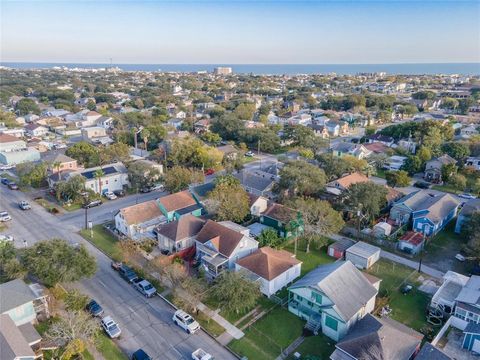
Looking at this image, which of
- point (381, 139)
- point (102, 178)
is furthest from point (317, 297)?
point (381, 139)

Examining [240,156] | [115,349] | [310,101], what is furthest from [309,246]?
[310,101]

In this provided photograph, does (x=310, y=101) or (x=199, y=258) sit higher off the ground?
(x=310, y=101)

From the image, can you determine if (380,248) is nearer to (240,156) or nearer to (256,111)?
(240,156)

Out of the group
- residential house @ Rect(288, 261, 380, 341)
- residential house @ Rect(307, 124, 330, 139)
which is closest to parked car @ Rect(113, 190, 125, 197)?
residential house @ Rect(288, 261, 380, 341)

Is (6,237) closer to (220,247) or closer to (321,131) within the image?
(220,247)

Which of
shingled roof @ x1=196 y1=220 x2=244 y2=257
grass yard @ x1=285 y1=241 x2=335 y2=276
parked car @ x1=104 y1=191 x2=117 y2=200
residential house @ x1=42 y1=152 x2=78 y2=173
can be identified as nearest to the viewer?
shingled roof @ x1=196 y1=220 x2=244 y2=257

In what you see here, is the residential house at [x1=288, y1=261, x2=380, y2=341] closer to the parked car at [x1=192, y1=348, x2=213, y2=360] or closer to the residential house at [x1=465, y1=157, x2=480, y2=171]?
the parked car at [x1=192, y1=348, x2=213, y2=360]
